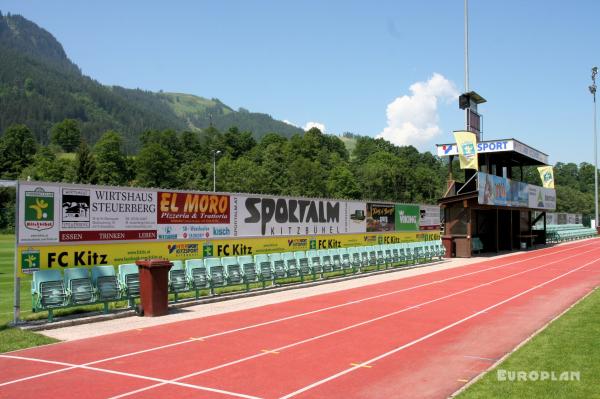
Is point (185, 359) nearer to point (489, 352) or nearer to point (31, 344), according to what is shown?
point (31, 344)

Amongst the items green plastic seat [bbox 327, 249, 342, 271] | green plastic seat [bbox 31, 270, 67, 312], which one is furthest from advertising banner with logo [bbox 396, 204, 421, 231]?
green plastic seat [bbox 31, 270, 67, 312]

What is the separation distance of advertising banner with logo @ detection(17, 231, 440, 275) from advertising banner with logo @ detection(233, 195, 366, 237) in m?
0.33

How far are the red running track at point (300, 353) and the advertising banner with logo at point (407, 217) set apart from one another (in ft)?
47.4

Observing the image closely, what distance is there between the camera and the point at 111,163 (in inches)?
4195

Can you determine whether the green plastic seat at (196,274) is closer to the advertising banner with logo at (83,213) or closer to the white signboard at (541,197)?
the advertising banner with logo at (83,213)

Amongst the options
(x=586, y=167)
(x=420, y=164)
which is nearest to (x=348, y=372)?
(x=420, y=164)

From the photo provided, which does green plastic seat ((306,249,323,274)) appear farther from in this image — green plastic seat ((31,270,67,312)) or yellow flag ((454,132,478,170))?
yellow flag ((454,132,478,170))

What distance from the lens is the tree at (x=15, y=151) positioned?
366 ft

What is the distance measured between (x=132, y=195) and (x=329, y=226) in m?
11.5

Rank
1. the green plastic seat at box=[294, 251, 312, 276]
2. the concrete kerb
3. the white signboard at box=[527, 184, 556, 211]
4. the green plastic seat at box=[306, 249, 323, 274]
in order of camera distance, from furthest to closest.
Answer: the white signboard at box=[527, 184, 556, 211], the green plastic seat at box=[306, 249, 323, 274], the green plastic seat at box=[294, 251, 312, 276], the concrete kerb

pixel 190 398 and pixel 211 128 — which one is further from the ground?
pixel 211 128

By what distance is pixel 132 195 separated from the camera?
51.8 ft

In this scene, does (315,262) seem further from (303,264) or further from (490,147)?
(490,147)

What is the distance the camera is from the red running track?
305 inches
